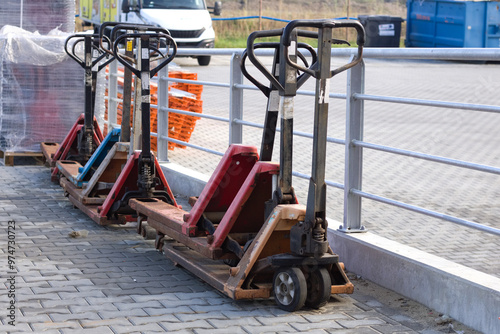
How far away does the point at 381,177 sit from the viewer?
978 cm

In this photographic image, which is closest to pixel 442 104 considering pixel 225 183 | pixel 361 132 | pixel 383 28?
pixel 361 132

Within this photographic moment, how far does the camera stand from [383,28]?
31453 mm

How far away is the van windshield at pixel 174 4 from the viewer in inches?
991

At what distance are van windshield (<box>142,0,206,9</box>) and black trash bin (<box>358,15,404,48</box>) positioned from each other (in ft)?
26.2

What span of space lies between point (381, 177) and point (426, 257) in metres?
4.76

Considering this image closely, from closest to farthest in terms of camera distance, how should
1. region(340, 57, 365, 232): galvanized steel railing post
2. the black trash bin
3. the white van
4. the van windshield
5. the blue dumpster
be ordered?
region(340, 57, 365, 232): galvanized steel railing post < the white van < the van windshield < the blue dumpster < the black trash bin

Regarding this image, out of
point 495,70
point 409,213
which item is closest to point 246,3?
point 495,70

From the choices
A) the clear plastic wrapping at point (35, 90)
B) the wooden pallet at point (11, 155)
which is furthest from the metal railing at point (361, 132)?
the wooden pallet at point (11, 155)

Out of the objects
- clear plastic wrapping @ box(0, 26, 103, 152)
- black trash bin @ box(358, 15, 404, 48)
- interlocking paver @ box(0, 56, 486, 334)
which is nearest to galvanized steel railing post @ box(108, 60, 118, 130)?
clear plastic wrapping @ box(0, 26, 103, 152)

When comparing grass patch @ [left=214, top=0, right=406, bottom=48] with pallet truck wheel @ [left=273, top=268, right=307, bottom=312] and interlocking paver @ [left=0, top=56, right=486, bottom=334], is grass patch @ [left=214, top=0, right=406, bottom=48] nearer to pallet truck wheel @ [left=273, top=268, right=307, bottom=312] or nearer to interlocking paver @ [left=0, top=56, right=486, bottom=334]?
interlocking paver @ [left=0, top=56, right=486, bottom=334]

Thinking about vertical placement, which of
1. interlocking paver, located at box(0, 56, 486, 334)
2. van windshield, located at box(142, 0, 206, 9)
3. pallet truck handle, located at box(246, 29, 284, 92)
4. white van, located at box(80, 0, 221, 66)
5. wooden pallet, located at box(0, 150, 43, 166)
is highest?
van windshield, located at box(142, 0, 206, 9)

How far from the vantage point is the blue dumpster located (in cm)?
2825

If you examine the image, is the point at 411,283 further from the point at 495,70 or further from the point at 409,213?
the point at 495,70

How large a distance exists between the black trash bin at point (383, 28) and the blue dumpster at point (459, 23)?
1377 millimetres
